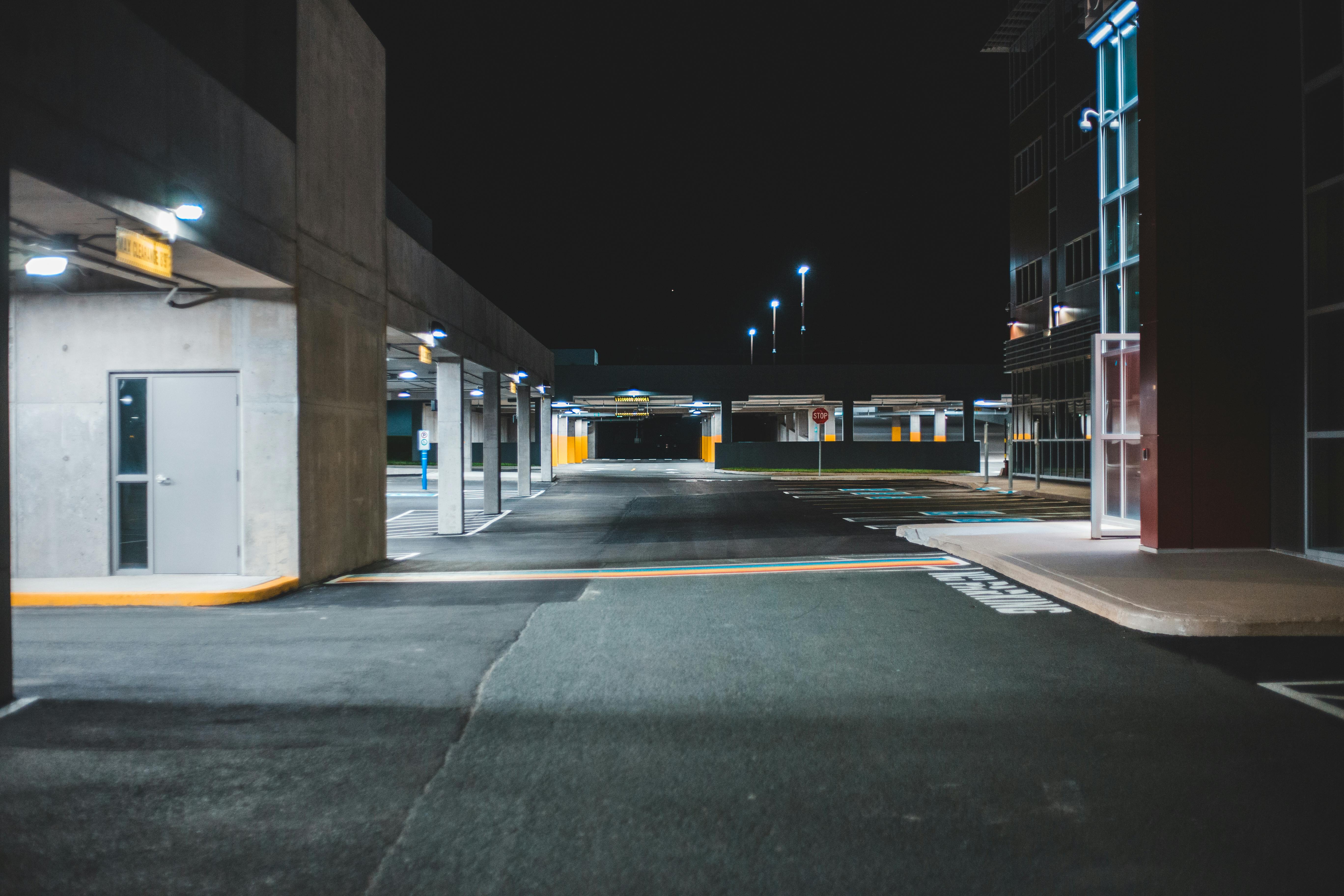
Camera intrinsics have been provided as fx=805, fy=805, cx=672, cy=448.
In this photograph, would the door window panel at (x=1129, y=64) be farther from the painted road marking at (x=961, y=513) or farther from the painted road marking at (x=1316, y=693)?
the painted road marking at (x=1316, y=693)

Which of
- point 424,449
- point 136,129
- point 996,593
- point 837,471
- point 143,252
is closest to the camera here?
point 136,129

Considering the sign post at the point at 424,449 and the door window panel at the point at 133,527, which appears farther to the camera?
the sign post at the point at 424,449

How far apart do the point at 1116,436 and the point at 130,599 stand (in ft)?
43.7

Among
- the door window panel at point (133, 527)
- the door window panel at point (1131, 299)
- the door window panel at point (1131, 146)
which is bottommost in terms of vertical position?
the door window panel at point (133, 527)

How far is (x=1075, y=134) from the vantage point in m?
27.5

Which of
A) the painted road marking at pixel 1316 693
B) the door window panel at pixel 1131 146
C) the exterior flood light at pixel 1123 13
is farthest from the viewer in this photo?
the door window panel at pixel 1131 146

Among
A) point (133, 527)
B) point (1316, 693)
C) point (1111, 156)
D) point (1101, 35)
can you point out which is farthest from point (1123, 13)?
point (133, 527)

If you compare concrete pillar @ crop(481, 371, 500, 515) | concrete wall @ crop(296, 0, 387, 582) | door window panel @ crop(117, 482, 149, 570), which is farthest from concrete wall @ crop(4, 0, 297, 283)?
concrete pillar @ crop(481, 371, 500, 515)

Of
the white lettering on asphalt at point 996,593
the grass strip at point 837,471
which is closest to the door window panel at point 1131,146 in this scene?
the white lettering on asphalt at point 996,593

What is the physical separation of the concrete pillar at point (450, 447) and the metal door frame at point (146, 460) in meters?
6.29

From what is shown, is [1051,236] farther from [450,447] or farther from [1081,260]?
[450,447]

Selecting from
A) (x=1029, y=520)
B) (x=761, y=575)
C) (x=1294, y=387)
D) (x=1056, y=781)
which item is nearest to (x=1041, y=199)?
(x=1029, y=520)

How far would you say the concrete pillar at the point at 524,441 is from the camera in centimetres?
2428

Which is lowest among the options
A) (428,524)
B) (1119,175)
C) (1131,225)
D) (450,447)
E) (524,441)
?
(428,524)
